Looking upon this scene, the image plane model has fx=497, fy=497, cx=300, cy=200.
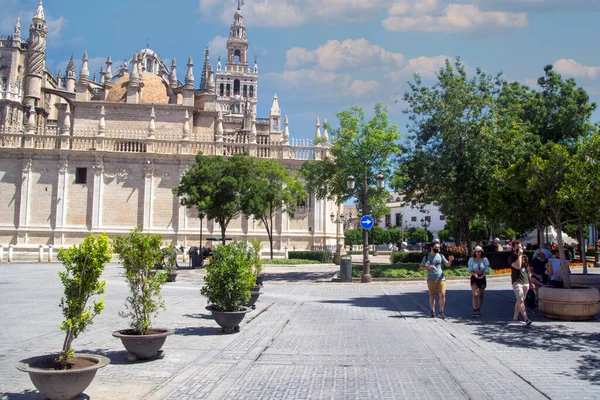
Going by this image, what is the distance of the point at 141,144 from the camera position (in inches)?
1641

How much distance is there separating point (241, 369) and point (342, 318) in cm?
498

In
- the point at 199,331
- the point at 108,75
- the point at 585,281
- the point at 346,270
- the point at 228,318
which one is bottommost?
the point at 199,331

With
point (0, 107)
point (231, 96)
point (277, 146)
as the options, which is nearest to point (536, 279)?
point (277, 146)

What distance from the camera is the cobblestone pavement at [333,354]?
5.93 m

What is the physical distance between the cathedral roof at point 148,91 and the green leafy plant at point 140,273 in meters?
41.3

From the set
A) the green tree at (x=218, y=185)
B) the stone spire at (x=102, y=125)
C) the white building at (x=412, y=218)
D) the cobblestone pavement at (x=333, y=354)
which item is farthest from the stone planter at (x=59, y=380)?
the white building at (x=412, y=218)

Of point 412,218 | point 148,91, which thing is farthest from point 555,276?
point 412,218

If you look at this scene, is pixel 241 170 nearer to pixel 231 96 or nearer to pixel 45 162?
pixel 45 162

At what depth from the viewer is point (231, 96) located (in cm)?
10612

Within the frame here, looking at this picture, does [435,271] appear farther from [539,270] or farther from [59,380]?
[59,380]

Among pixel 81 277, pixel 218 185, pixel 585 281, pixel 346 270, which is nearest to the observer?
pixel 81 277

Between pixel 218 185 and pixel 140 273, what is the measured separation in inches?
822

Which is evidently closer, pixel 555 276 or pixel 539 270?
pixel 555 276

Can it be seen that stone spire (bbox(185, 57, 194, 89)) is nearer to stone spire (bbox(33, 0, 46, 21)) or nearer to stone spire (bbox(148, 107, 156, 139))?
stone spire (bbox(148, 107, 156, 139))
